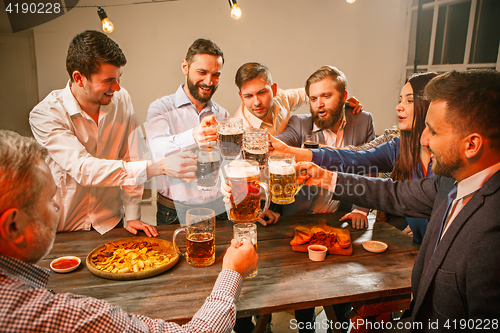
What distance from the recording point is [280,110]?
2.95 meters

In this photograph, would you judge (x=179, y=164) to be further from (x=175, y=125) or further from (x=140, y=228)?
(x=175, y=125)

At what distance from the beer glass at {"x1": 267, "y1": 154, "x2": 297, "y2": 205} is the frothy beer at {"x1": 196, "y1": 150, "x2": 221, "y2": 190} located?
364 millimetres

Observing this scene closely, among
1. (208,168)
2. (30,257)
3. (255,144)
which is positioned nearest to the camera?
(30,257)

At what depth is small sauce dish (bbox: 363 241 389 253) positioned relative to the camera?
1722mm

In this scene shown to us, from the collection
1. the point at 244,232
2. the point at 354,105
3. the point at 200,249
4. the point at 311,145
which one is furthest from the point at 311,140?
the point at 200,249

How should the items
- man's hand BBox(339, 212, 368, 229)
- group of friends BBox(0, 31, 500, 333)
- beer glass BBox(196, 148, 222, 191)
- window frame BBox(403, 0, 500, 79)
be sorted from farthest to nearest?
window frame BBox(403, 0, 500, 79), man's hand BBox(339, 212, 368, 229), beer glass BBox(196, 148, 222, 191), group of friends BBox(0, 31, 500, 333)

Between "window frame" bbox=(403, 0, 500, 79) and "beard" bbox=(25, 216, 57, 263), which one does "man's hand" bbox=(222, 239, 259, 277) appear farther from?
"window frame" bbox=(403, 0, 500, 79)

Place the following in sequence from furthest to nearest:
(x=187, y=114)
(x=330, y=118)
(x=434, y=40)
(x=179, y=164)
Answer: (x=434, y=40), (x=330, y=118), (x=187, y=114), (x=179, y=164)

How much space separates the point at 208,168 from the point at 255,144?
36 centimetres

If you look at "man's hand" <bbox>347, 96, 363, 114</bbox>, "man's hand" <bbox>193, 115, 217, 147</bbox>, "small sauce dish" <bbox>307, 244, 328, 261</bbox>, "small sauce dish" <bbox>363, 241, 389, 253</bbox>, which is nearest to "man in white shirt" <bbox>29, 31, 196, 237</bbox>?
"man's hand" <bbox>193, 115, 217, 147</bbox>

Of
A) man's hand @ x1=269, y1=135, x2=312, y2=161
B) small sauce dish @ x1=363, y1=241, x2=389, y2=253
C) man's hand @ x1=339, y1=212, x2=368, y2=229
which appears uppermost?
man's hand @ x1=269, y1=135, x2=312, y2=161

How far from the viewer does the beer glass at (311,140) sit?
8.93ft

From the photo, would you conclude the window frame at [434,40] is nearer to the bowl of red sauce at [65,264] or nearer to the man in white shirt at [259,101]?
the man in white shirt at [259,101]

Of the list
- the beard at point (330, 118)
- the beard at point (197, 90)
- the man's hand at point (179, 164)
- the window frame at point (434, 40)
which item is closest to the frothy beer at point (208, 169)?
the man's hand at point (179, 164)
